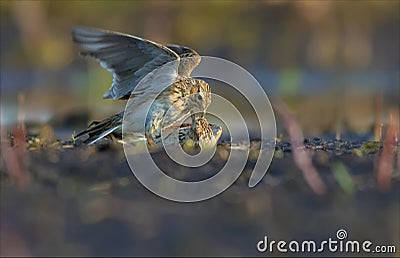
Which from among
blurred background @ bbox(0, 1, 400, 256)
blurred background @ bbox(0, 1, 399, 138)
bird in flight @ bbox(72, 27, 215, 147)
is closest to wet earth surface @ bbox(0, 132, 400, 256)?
blurred background @ bbox(0, 1, 400, 256)

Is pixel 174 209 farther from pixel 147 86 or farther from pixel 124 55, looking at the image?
pixel 124 55

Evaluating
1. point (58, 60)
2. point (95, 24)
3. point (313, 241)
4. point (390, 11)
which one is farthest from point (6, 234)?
point (390, 11)

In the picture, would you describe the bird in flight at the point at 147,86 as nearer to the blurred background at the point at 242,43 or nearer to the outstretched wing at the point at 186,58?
the outstretched wing at the point at 186,58

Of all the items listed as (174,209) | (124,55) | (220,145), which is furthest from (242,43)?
(174,209)

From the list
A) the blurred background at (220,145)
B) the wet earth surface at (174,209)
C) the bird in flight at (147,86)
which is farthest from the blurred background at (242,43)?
the wet earth surface at (174,209)

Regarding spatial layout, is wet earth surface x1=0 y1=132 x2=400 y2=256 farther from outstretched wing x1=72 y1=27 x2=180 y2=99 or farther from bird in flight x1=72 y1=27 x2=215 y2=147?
outstretched wing x1=72 y1=27 x2=180 y2=99

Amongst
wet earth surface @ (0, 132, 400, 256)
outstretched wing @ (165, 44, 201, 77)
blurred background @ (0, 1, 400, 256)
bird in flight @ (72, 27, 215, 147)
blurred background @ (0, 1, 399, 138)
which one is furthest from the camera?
blurred background @ (0, 1, 399, 138)

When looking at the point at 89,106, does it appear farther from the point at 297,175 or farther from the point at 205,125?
the point at 297,175
